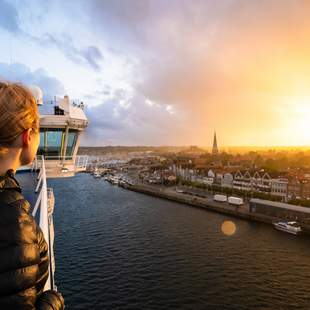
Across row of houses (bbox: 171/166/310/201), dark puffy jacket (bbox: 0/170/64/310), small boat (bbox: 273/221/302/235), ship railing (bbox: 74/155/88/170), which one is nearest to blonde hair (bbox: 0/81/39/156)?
dark puffy jacket (bbox: 0/170/64/310)

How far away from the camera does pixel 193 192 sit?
3747cm

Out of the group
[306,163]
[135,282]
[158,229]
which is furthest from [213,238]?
[306,163]

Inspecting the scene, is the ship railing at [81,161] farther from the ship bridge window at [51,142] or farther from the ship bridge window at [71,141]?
the ship bridge window at [51,142]

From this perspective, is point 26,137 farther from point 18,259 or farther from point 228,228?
point 228,228

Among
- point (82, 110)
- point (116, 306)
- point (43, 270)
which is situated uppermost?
point (82, 110)

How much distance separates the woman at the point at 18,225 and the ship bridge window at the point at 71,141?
7.14 metres

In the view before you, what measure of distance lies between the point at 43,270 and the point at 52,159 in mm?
7061

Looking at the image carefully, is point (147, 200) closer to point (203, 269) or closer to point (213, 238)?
point (213, 238)

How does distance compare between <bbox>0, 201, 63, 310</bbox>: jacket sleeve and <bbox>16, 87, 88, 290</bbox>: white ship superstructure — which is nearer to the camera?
<bbox>0, 201, 63, 310</bbox>: jacket sleeve

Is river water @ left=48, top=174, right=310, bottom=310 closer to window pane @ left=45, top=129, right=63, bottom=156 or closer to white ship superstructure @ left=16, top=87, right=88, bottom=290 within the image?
white ship superstructure @ left=16, top=87, right=88, bottom=290

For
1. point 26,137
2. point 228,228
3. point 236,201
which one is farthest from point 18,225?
point 236,201

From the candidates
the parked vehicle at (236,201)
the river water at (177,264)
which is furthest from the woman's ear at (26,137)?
the parked vehicle at (236,201)

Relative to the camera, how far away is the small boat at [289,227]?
20.3 metres

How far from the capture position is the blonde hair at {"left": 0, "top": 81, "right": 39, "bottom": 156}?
2.71 feet
